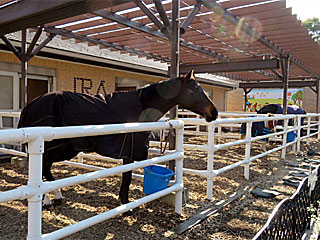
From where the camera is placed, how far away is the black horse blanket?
3.11m

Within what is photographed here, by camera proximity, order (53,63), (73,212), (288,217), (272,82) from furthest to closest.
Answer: (272,82) → (53,63) → (73,212) → (288,217)

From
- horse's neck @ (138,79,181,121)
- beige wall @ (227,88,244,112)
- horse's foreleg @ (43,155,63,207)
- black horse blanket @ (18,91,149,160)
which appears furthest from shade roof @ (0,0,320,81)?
beige wall @ (227,88,244,112)

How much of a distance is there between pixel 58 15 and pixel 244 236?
12.6 feet

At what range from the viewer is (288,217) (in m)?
2.61

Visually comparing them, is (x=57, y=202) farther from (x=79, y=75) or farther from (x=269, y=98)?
(x=269, y=98)

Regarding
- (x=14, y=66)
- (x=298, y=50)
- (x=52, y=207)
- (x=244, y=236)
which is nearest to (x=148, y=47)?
(x=14, y=66)

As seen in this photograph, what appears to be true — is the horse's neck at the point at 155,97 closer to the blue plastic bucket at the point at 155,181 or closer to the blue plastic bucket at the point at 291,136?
the blue plastic bucket at the point at 155,181

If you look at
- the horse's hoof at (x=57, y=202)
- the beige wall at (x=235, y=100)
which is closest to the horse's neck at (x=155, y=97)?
the horse's hoof at (x=57, y=202)

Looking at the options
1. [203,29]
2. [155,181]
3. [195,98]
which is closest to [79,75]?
[203,29]

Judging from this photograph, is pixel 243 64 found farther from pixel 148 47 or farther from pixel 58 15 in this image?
pixel 58 15

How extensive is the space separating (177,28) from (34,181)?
9.93ft

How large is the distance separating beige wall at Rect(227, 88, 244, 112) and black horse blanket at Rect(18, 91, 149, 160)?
20805 mm

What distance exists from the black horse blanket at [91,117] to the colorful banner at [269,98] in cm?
2200

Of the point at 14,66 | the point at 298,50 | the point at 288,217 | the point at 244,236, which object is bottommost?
the point at 244,236
